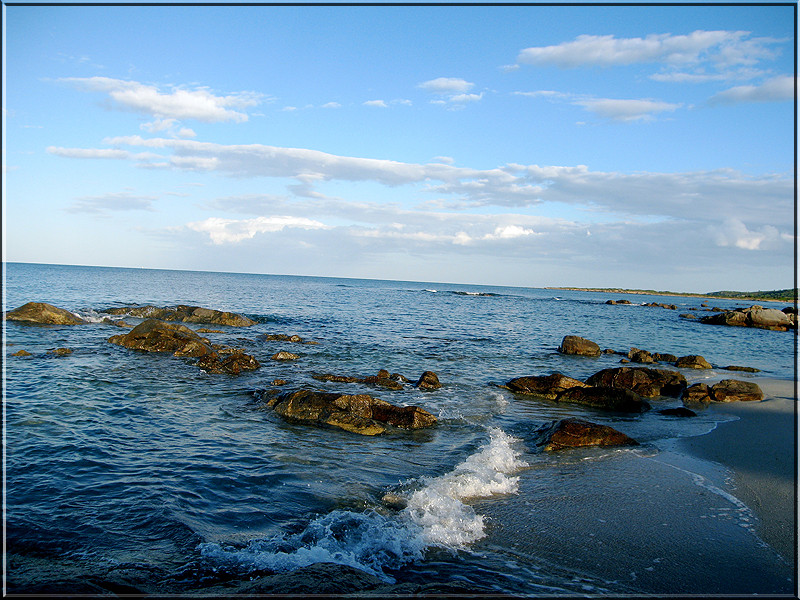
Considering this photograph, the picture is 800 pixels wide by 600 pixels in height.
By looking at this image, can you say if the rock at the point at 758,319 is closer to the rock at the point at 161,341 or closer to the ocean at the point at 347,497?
the ocean at the point at 347,497

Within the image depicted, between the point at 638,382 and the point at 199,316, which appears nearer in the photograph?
the point at 638,382

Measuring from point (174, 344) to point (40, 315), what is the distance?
40.1 ft

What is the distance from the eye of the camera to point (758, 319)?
5522 cm

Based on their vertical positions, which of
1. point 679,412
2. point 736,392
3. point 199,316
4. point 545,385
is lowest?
point 679,412

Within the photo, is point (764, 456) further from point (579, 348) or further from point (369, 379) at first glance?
point (579, 348)

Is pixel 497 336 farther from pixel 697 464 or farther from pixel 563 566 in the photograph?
pixel 563 566

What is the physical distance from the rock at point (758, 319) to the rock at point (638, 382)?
47387 mm

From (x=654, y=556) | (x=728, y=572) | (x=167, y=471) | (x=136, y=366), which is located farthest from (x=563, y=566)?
(x=136, y=366)

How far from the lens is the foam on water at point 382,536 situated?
618cm

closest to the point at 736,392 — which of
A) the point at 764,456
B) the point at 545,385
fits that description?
the point at 545,385

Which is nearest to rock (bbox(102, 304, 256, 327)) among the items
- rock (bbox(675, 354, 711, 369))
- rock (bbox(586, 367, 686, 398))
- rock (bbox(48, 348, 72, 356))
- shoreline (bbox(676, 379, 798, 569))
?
rock (bbox(48, 348, 72, 356))

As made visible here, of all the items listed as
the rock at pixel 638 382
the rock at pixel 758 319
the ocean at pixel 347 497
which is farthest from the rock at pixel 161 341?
the rock at pixel 758 319

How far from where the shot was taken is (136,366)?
1822 centimetres

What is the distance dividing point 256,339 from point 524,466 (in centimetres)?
2033
